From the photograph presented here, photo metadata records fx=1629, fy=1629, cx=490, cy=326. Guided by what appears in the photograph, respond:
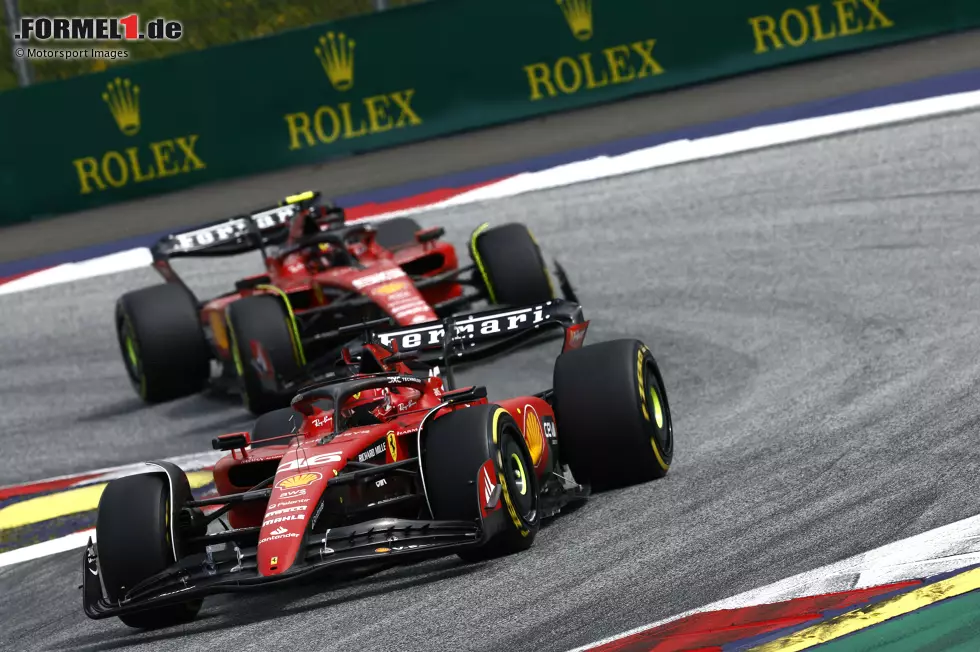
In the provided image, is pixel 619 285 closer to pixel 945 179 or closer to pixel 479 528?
pixel 945 179

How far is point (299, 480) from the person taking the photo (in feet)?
24.5

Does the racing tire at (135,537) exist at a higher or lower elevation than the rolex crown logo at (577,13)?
lower

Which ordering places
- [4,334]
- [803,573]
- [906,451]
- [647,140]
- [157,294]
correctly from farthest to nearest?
1. [647,140]
2. [4,334]
3. [157,294]
4. [906,451]
5. [803,573]

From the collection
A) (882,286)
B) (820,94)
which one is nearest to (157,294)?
(882,286)

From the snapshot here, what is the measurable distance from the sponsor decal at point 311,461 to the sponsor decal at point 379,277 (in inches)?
216

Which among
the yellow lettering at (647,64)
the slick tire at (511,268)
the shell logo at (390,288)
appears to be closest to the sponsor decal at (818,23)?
the yellow lettering at (647,64)

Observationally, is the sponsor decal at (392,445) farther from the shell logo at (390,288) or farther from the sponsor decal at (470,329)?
the shell logo at (390,288)

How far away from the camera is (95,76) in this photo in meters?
21.0

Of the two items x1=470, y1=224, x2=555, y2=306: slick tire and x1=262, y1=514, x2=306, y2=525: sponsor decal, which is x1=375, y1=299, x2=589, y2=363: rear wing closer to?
x1=262, y1=514, x2=306, y2=525: sponsor decal

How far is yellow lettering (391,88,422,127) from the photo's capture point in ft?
69.6

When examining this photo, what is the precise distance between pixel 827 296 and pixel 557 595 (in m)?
6.82

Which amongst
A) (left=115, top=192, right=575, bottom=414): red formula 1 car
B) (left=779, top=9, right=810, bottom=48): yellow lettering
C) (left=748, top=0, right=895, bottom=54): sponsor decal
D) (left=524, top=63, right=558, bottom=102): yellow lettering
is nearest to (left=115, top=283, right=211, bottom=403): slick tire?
(left=115, top=192, right=575, bottom=414): red formula 1 car

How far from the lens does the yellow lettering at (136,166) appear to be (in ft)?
69.3

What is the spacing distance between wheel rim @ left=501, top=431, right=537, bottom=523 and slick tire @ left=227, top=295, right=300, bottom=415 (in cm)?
Answer: 490
